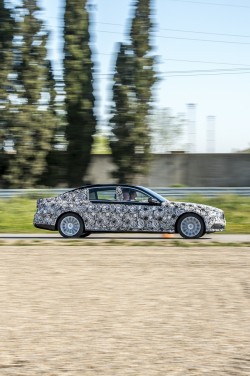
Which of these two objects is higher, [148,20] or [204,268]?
[148,20]

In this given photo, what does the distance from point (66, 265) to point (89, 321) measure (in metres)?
4.89

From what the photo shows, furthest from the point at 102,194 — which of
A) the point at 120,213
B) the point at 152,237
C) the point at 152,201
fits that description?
the point at 152,237

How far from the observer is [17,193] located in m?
28.7

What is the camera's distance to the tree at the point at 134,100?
125ft

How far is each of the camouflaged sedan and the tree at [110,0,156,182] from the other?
18.4 m

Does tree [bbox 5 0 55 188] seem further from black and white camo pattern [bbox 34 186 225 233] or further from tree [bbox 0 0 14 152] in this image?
black and white camo pattern [bbox 34 186 225 233]

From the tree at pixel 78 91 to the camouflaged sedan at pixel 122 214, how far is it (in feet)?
61.7

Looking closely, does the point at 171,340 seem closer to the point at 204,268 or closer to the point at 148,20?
the point at 204,268

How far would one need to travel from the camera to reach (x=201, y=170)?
139ft

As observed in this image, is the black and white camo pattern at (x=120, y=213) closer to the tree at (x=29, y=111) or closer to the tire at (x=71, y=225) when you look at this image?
the tire at (x=71, y=225)

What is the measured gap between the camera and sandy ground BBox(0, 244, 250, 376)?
21.7ft

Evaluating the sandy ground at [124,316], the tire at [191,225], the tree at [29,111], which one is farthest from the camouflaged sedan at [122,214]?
the tree at [29,111]

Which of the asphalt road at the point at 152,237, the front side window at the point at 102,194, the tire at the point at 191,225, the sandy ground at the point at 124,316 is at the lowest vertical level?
the sandy ground at the point at 124,316

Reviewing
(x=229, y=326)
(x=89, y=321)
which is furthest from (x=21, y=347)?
(x=229, y=326)
